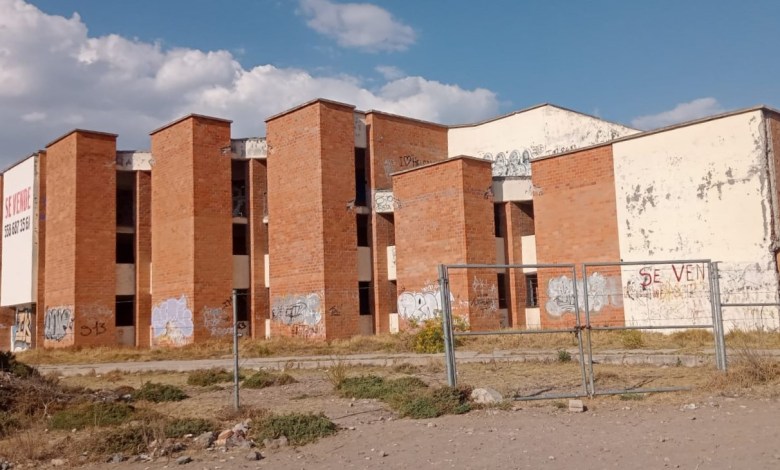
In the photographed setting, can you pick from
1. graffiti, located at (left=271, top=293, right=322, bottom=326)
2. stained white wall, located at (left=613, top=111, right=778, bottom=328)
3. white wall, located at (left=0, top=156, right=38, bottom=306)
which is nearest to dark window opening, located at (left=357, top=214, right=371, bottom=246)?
graffiti, located at (left=271, top=293, right=322, bottom=326)

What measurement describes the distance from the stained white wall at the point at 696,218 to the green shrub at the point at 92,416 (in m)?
16.3

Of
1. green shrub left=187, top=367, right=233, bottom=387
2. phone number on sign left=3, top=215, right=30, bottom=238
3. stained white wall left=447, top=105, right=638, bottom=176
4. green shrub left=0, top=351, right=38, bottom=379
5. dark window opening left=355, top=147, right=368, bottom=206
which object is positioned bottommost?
green shrub left=187, top=367, right=233, bottom=387

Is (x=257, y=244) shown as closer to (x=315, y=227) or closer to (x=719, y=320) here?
(x=315, y=227)

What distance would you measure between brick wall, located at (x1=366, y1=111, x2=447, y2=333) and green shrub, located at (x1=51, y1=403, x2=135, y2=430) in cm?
1933

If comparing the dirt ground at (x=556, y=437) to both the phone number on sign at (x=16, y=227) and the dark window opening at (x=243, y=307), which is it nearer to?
the dark window opening at (x=243, y=307)

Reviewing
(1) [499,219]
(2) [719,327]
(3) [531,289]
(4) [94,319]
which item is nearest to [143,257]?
(4) [94,319]

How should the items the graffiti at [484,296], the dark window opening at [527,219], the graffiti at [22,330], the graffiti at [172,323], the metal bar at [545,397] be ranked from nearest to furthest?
the metal bar at [545,397] → the graffiti at [484,296] → the dark window opening at [527,219] → the graffiti at [172,323] → the graffiti at [22,330]

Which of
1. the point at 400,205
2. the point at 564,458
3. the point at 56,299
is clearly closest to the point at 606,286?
the point at 400,205

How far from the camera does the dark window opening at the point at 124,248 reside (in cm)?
3631

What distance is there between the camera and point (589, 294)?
25.4 metres

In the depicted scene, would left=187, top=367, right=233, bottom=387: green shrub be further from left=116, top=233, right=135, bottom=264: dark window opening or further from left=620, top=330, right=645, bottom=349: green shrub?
left=116, top=233, right=135, bottom=264: dark window opening

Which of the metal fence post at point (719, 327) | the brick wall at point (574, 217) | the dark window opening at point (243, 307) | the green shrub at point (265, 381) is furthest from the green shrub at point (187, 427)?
the dark window opening at point (243, 307)

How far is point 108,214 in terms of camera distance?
34.1 metres

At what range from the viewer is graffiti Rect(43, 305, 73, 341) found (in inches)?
1293
